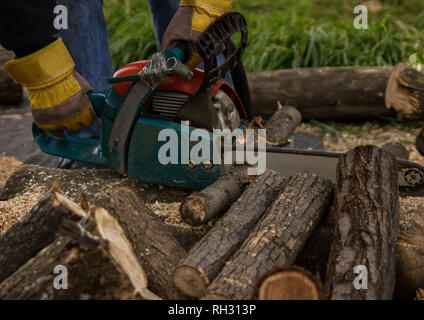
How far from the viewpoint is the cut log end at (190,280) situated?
1.50m

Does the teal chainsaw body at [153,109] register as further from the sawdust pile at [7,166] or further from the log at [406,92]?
the log at [406,92]

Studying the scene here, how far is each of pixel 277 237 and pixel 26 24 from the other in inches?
58.9

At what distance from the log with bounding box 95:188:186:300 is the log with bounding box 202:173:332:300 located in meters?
0.26

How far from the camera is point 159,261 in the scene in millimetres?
1686

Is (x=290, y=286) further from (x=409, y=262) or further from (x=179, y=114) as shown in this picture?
(x=179, y=114)

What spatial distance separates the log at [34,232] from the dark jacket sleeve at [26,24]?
867 millimetres

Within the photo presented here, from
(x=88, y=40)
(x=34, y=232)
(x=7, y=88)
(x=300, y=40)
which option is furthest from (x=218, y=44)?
(x=7, y=88)

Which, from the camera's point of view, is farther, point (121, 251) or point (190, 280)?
point (190, 280)

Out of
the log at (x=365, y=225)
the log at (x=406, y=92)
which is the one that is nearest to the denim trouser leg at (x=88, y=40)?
the log at (x=365, y=225)

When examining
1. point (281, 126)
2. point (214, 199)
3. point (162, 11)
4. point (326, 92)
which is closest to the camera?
point (214, 199)

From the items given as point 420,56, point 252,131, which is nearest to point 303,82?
point 420,56

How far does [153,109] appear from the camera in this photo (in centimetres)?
234

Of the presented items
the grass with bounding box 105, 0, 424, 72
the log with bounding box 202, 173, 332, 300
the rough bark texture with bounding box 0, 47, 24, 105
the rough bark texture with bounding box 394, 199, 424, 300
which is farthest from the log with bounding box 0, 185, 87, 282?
the grass with bounding box 105, 0, 424, 72

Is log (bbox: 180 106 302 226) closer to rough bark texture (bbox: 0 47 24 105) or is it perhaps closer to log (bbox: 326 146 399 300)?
log (bbox: 326 146 399 300)
